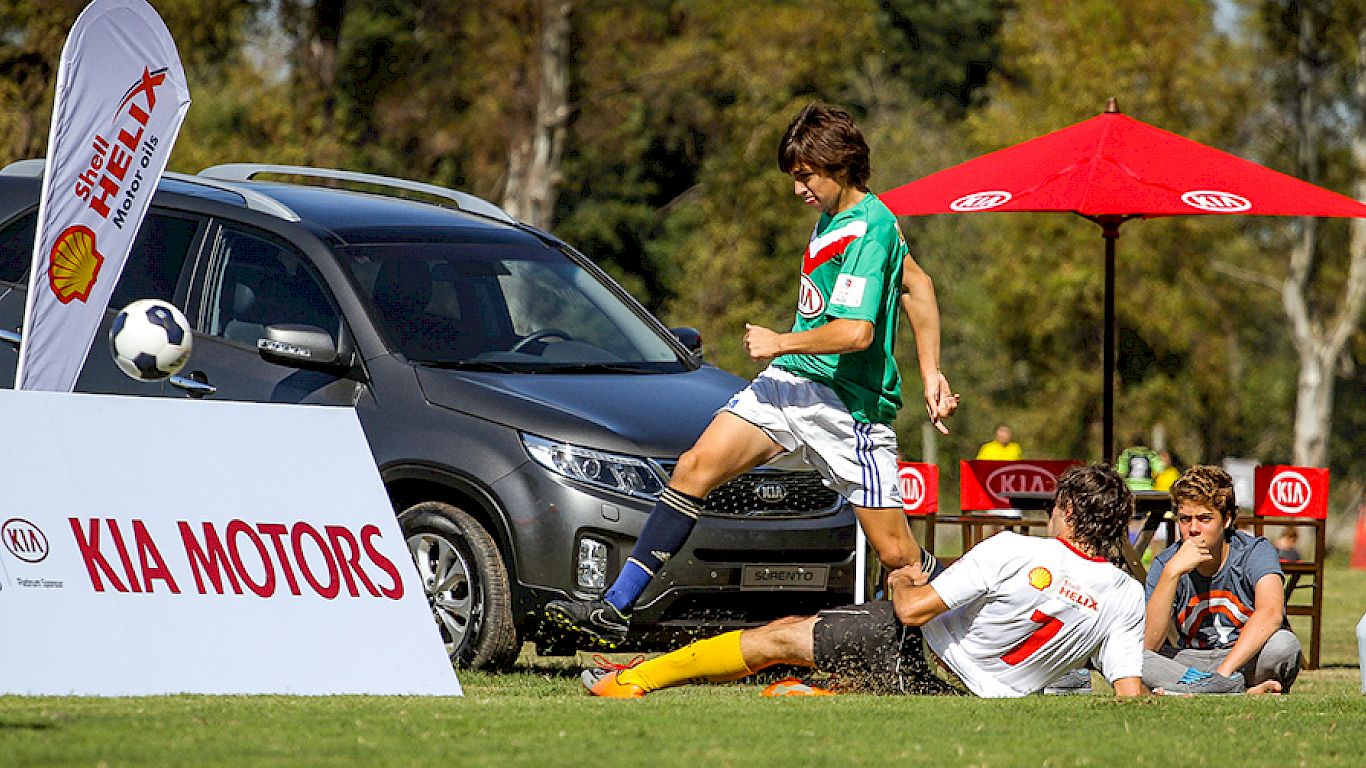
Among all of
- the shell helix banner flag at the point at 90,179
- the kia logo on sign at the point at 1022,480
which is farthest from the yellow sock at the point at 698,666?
the kia logo on sign at the point at 1022,480

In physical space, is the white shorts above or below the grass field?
above

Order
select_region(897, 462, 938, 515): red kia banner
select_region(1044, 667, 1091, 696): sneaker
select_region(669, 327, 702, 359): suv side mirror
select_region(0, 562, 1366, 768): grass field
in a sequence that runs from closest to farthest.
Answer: select_region(0, 562, 1366, 768): grass field → select_region(1044, 667, 1091, 696): sneaker → select_region(669, 327, 702, 359): suv side mirror → select_region(897, 462, 938, 515): red kia banner

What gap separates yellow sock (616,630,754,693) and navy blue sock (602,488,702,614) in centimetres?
26

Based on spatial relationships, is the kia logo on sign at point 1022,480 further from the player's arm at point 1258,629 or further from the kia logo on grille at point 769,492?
the kia logo on grille at point 769,492

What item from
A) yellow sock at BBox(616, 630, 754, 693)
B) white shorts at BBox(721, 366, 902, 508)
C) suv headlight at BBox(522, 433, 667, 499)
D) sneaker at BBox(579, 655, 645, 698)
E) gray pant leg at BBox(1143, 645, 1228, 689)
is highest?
white shorts at BBox(721, 366, 902, 508)

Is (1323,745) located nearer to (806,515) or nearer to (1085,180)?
(806,515)

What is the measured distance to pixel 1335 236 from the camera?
124 ft

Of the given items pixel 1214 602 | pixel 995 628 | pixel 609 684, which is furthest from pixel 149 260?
pixel 1214 602

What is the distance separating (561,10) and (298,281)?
71.8ft

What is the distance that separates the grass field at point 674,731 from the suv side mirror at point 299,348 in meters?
1.98

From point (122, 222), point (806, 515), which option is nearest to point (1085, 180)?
point (806, 515)

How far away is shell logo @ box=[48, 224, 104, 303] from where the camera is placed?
7.74m

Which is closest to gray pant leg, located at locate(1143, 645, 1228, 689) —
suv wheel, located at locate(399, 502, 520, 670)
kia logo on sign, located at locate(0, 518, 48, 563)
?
suv wheel, located at locate(399, 502, 520, 670)

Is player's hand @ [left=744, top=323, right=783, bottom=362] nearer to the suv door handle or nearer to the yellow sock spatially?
→ the yellow sock
